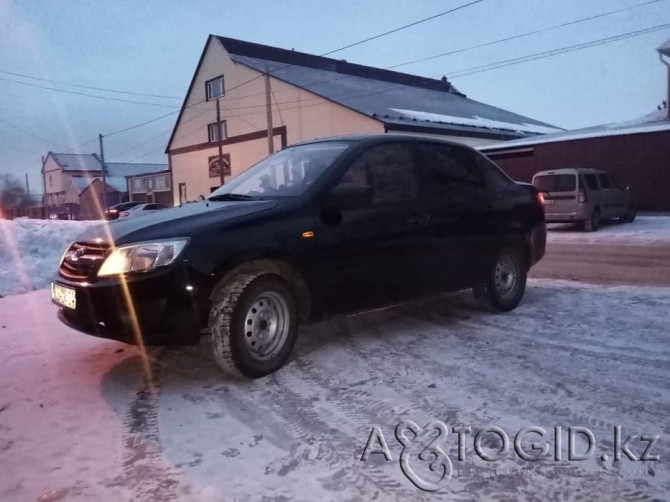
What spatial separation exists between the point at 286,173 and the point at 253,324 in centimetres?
143

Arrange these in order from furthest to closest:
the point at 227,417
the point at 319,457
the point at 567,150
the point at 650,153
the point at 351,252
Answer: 1. the point at 567,150
2. the point at 650,153
3. the point at 351,252
4. the point at 227,417
5. the point at 319,457

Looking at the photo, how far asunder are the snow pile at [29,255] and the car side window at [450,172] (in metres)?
6.07

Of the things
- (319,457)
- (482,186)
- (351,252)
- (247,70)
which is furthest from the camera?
(247,70)

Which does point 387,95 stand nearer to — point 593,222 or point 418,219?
point 593,222

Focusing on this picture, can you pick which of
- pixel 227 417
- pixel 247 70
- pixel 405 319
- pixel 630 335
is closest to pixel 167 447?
pixel 227 417

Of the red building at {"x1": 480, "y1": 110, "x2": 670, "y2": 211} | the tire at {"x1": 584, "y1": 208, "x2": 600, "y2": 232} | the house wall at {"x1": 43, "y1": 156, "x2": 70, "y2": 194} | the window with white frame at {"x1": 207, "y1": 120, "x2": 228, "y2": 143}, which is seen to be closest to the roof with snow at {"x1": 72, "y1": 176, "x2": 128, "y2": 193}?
the house wall at {"x1": 43, "y1": 156, "x2": 70, "y2": 194}

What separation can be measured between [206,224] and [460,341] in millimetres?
2308

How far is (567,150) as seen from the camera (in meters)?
21.0

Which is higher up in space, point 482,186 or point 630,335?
point 482,186

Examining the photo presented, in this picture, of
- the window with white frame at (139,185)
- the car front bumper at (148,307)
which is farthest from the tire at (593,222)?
the window with white frame at (139,185)

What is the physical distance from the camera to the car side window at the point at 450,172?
4.73 meters

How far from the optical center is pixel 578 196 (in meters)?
14.3

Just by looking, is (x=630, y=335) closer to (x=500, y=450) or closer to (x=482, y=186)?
(x=482, y=186)

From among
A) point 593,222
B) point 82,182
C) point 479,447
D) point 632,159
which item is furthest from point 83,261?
point 82,182
